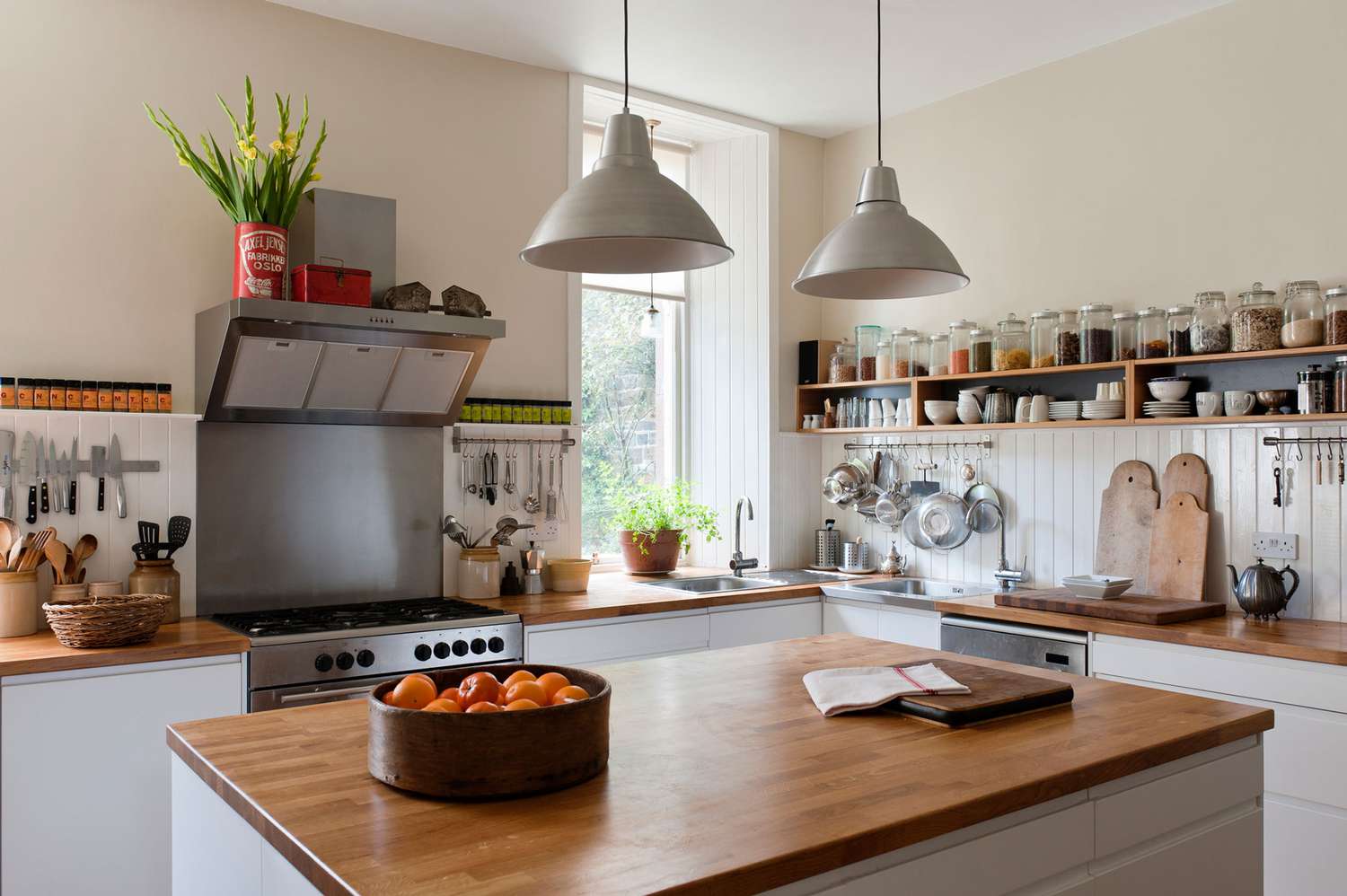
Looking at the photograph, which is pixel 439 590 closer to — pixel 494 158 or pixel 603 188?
pixel 494 158

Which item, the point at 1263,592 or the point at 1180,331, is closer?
the point at 1263,592

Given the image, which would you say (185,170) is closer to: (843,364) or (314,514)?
(314,514)

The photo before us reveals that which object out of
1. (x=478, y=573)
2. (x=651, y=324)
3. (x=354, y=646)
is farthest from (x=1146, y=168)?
(x=354, y=646)

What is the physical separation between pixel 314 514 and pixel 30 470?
3.05 feet

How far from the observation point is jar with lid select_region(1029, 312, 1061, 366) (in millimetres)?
4160

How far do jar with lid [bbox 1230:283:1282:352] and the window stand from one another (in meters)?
2.63

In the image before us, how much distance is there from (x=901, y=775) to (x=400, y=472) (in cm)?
278

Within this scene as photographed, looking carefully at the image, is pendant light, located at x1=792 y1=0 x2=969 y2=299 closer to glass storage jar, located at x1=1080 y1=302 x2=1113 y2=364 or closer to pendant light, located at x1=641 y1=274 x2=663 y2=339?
glass storage jar, located at x1=1080 y1=302 x2=1113 y2=364

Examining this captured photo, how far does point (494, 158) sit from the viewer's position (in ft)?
14.1

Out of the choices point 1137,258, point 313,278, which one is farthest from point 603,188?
point 1137,258

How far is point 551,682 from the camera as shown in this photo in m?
1.76

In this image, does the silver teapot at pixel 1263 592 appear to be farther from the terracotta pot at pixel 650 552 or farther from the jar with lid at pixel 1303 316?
the terracotta pot at pixel 650 552

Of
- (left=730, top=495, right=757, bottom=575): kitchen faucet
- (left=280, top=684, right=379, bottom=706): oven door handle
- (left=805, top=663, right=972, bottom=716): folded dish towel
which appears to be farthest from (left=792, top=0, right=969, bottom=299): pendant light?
(left=730, top=495, right=757, bottom=575): kitchen faucet

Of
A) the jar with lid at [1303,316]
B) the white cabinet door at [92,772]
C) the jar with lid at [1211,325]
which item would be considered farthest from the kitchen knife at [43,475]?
the jar with lid at [1303,316]
